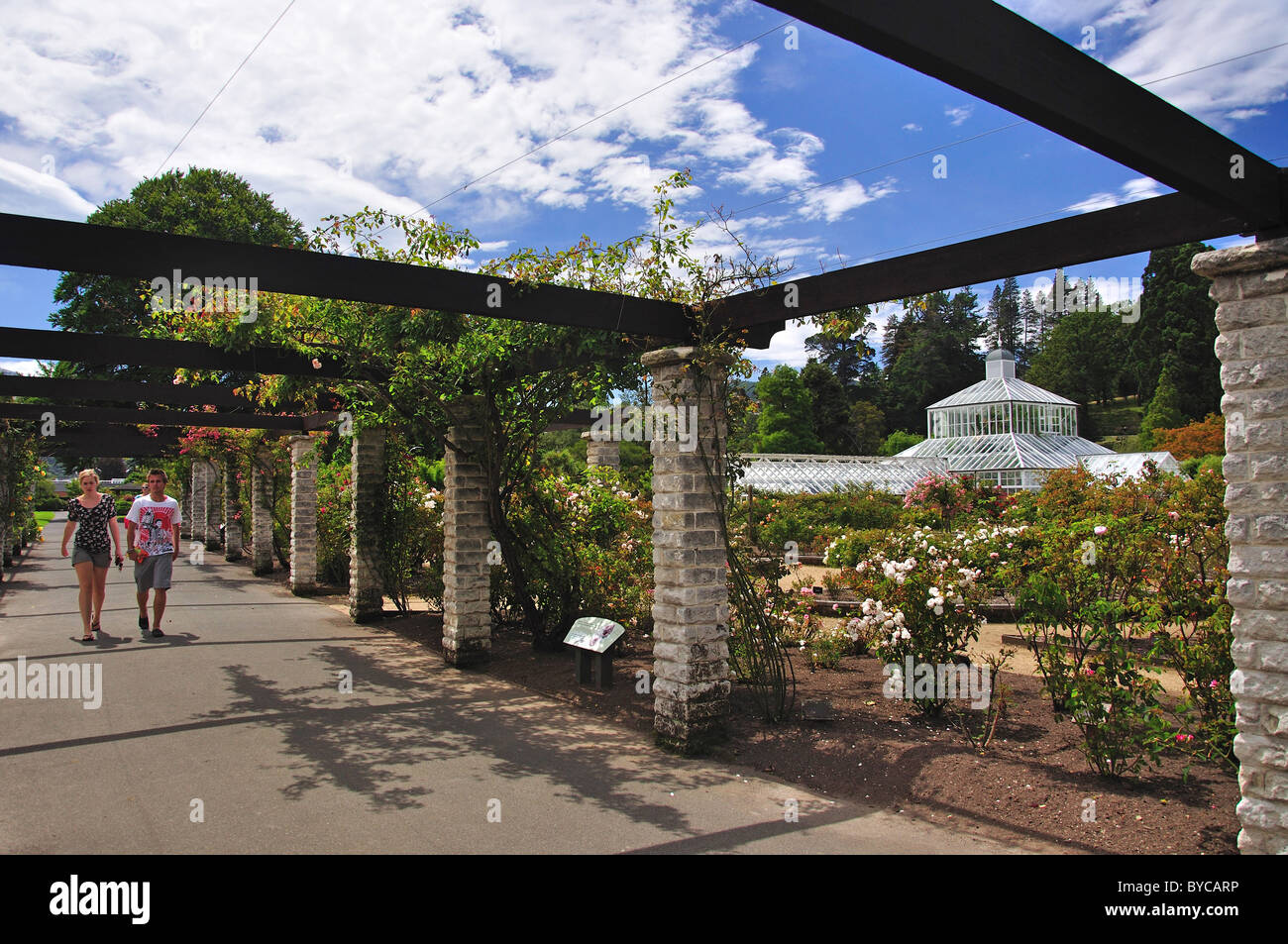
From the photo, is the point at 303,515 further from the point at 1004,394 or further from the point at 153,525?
the point at 1004,394

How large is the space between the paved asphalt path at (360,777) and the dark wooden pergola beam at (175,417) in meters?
5.59

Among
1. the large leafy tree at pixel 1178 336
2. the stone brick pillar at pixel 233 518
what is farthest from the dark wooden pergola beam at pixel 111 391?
the large leafy tree at pixel 1178 336

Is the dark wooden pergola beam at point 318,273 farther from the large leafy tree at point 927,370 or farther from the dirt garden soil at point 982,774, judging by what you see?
the large leafy tree at point 927,370

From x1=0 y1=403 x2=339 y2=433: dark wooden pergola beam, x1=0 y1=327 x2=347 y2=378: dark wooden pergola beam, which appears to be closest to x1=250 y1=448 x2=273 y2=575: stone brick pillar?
x1=0 y1=403 x2=339 y2=433: dark wooden pergola beam

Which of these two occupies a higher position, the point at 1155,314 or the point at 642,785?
the point at 1155,314

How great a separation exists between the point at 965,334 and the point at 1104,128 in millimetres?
64637

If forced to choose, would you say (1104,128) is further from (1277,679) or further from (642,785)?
(642,785)

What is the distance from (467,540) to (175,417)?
9504mm

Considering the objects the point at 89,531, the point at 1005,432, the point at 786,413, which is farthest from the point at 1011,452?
the point at 89,531

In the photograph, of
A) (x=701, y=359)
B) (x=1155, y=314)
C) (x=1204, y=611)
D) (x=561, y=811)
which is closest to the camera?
(x=561, y=811)

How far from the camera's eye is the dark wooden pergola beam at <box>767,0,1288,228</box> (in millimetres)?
2670

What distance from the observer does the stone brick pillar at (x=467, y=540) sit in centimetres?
871

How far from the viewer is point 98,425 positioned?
18844mm

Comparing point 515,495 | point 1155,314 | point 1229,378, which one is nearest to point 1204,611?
point 1229,378
